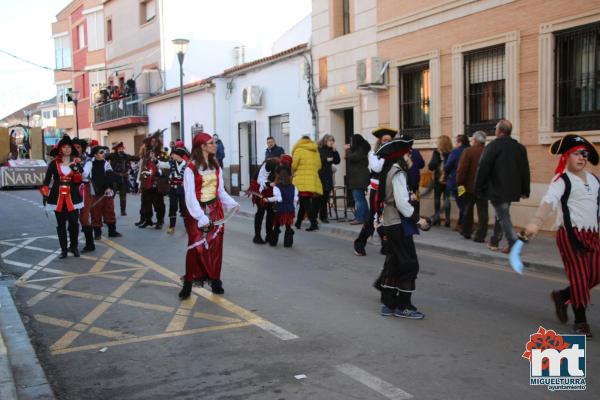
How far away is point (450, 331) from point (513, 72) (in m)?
7.52

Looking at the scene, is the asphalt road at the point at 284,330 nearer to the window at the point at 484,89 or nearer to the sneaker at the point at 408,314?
the sneaker at the point at 408,314

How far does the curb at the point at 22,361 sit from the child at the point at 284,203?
5116 mm

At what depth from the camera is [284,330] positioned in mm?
6082

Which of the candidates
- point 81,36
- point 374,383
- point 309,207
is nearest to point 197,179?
point 374,383

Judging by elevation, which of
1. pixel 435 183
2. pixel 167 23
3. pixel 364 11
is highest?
pixel 167 23

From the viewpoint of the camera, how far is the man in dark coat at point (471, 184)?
435 inches

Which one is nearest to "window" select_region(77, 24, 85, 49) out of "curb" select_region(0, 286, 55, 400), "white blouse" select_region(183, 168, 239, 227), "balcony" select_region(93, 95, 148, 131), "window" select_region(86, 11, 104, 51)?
"window" select_region(86, 11, 104, 51)

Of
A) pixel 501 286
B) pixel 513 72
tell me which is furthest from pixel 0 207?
pixel 501 286

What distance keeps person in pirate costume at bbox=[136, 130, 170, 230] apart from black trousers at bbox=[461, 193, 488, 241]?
596cm

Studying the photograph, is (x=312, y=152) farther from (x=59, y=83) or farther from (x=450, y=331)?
(x=59, y=83)

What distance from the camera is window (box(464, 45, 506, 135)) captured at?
12.8 metres

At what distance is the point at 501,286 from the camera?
26.2 feet

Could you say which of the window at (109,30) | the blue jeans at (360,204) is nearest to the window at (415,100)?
the blue jeans at (360,204)

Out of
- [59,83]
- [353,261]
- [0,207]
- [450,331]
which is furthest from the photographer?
[59,83]
